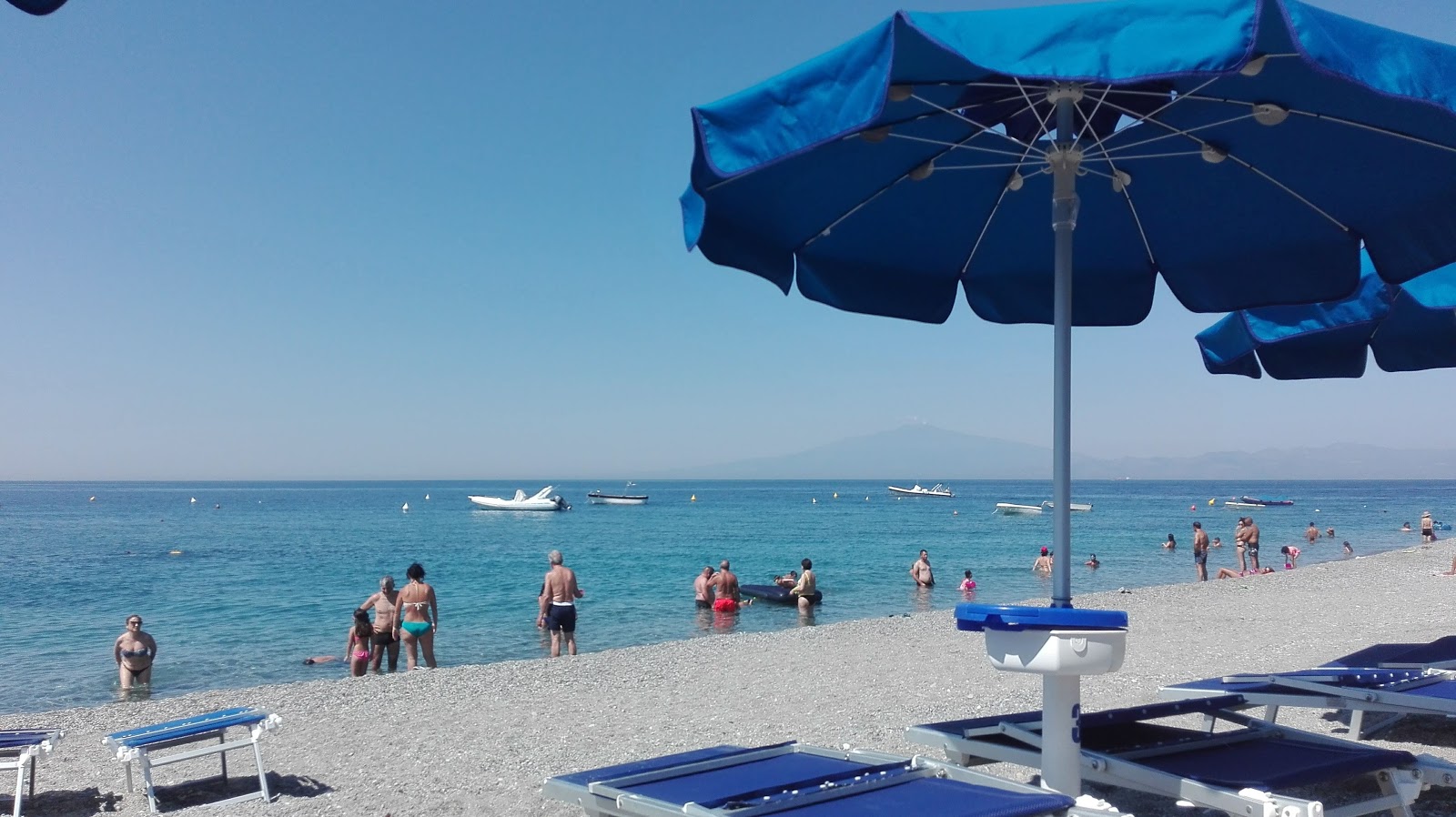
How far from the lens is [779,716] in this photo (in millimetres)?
6785

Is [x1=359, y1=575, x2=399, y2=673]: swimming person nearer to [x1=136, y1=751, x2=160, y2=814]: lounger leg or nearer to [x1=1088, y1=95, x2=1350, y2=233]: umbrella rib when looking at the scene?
[x1=136, y1=751, x2=160, y2=814]: lounger leg

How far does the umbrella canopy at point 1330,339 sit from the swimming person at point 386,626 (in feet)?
30.4

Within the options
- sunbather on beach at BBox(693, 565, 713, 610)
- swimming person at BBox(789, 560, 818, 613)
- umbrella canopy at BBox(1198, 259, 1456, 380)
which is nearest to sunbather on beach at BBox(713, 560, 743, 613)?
sunbather on beach at BBox(693, 565, 713, 610)

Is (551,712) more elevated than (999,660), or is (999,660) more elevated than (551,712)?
(999,660)

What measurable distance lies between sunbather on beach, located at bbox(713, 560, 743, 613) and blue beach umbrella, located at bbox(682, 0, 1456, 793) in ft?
50.3

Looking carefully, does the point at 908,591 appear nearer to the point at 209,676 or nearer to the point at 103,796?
the point at 209,676

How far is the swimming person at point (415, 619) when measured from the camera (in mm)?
11719

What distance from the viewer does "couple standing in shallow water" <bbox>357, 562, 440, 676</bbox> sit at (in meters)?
11.7

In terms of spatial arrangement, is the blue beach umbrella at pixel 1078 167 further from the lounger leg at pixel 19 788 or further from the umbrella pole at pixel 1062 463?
the lounger leg at pixel 19 788

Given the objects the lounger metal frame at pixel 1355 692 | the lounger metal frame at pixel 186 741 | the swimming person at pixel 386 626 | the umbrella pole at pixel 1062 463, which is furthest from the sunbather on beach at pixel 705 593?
the umbrella pole at pixel 1062 463

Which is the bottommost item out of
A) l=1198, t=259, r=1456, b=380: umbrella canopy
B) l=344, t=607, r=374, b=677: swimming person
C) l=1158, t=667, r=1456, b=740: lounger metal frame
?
l=344, t=607, r=374, b=677: swimming person

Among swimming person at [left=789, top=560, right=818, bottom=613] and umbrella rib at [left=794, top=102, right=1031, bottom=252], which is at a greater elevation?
umbrella rib at [left=794, top=102, right=1031, bottom=252]

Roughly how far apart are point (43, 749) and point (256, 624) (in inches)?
679

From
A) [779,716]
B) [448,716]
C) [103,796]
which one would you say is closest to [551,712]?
[448,716]
